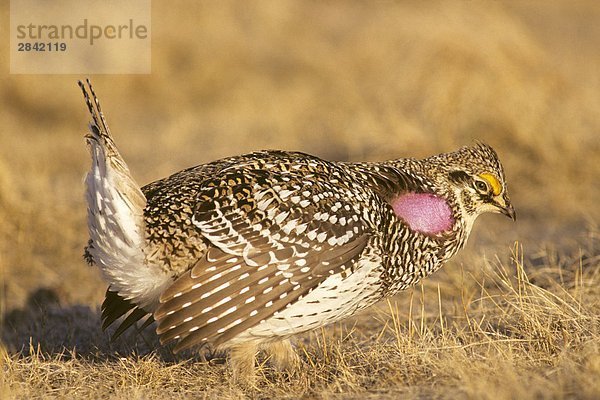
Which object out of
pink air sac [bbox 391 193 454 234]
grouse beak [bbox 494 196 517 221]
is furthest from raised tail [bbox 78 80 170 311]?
grouse beak [bbox 494 196 517 221]

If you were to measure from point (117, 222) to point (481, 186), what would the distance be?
1.86 metres

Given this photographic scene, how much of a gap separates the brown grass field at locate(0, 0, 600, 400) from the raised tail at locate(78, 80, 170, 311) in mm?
501

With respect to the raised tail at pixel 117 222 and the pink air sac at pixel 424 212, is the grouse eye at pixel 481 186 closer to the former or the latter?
the pink air sac at pixel 424 212

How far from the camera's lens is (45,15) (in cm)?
1119

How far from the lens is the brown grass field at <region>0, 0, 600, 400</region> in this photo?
4316 mm

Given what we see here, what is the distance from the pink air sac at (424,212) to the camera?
4598 millimetres

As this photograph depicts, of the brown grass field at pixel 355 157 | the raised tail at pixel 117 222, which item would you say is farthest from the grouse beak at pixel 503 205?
the raised tail at pixel 117 222

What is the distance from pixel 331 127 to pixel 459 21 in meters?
1.71

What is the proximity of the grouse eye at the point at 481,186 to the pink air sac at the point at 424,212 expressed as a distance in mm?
203

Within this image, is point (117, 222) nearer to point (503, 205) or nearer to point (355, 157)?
point (503, 205)

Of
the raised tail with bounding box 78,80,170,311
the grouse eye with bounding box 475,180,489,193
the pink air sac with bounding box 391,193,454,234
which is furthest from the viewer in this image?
the grouse eye with bounding box 475,180,489,193

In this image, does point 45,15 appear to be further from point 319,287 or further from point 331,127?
point 319,287

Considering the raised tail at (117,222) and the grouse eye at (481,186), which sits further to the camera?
the grouse eye at (481,186)

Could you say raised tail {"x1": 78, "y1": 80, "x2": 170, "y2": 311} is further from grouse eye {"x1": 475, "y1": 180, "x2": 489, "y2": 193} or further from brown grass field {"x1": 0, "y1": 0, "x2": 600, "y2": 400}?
grouse eye {"x1": 475, "y1": 180, "x2": 489, "y2": 193}
